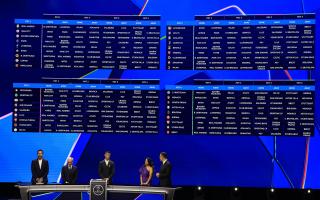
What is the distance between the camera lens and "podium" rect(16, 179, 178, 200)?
13.7 ft

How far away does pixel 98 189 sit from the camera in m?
4.20

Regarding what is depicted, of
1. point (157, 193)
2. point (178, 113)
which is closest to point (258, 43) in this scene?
point (178, 113)

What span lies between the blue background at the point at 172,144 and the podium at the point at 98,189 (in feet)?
15.7

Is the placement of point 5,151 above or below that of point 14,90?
below

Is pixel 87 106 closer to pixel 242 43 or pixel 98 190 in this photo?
pixel 242 43

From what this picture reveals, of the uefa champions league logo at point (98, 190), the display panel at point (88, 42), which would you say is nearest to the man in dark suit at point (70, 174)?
the display panel at point (88, 42)

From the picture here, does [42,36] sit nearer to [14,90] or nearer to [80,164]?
[14,90]

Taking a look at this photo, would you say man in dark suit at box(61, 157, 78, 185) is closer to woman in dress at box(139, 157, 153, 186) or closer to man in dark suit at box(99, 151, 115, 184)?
man in dark suit at box(99, 151, 115, 184)

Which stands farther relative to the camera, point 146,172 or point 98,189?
point 146,172

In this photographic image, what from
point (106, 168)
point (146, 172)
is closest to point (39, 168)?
point (106, 168)

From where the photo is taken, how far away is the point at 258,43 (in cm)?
909

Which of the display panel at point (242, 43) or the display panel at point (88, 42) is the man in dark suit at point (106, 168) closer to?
the display panel at point (88, 42)

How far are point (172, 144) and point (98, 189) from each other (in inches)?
198

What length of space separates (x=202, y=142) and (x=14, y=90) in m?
3.76
